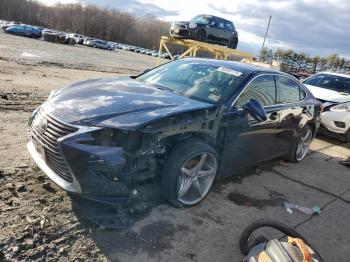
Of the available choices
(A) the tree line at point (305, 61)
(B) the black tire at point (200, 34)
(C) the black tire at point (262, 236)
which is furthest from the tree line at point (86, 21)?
(C) the black tire at point (262, 236)

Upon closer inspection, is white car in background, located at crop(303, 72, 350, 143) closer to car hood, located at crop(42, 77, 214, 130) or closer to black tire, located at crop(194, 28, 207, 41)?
black tire, located at crop(194, 28, 207, 41)

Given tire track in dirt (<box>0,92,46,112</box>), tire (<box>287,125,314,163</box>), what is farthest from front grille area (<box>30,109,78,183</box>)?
tire (<box>287,125,314,163</box>)

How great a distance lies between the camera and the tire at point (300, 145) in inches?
247

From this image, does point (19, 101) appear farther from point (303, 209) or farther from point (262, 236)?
point (262, 236)

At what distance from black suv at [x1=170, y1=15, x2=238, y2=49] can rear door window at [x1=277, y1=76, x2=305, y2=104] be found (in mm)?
8435

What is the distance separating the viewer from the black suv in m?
13.8

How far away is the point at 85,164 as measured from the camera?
3.03m

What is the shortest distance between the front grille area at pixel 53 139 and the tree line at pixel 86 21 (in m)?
86.4

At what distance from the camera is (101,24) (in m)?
86.1

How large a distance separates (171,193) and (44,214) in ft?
4.34

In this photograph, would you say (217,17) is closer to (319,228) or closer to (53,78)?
(53,78)

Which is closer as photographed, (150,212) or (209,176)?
(150,212)

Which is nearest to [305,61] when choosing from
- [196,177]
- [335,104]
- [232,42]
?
[232,42]

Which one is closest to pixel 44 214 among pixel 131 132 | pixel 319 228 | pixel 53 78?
pixel 131 132
